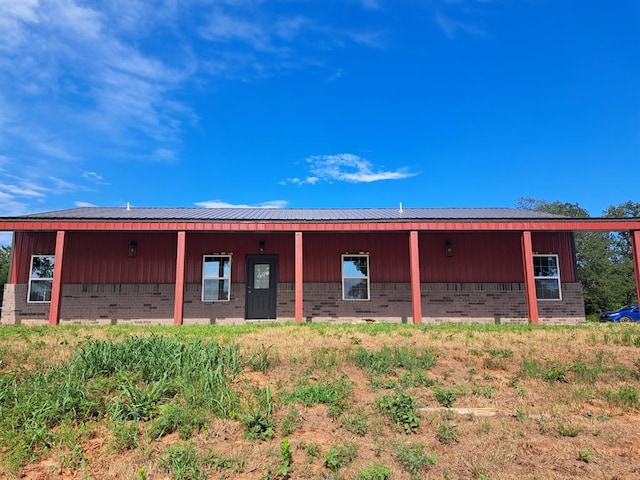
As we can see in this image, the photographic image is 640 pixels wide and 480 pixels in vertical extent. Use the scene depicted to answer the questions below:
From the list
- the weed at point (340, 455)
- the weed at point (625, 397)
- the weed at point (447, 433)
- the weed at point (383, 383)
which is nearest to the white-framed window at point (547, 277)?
the weed at point (625, 397)

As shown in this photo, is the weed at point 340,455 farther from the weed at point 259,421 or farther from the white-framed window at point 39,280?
the white-framed window at point 39,280

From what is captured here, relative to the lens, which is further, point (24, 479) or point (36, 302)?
point (36, 302)

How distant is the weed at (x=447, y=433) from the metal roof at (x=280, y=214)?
319 inches

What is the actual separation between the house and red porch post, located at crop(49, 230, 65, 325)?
1196 millimetres

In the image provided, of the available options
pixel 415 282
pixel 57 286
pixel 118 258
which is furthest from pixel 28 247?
pixel 415 282

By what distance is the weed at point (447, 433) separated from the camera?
12.5 feet

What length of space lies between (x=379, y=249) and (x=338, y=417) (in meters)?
9.45

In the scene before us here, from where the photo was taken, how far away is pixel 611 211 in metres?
40.8

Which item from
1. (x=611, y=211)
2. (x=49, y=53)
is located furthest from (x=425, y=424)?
(x=611, y=211)

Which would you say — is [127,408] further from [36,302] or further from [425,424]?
[36,302]

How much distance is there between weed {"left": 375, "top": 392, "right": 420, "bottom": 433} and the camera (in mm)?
4070

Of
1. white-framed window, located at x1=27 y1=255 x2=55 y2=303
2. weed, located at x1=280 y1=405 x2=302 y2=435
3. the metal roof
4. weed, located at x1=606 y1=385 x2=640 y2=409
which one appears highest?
the metal roof

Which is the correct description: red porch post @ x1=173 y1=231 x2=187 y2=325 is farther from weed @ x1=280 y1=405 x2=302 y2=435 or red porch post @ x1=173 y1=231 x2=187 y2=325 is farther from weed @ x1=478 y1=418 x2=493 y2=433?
weed @ x1=478 y1=418 x2=493 y2=433

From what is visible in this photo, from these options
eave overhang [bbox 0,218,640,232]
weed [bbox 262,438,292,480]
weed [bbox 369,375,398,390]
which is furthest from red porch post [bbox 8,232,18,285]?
weed [bbox 262,438,292,480]
